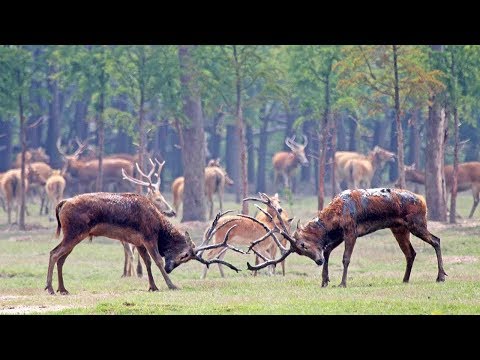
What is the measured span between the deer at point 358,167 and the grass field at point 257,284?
906 centimetres

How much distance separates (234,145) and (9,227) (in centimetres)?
1879

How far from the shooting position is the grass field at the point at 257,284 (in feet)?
54.4

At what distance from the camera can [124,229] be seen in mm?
20594

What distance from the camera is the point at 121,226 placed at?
67.5ft

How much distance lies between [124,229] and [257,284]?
2475 millimetres

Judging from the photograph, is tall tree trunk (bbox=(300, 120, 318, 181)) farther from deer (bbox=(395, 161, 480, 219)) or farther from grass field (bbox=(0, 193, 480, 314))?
grass field (bbox=(0, 193, 480, 314))

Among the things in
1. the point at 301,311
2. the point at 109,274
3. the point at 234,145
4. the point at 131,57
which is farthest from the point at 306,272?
the point at 234,145

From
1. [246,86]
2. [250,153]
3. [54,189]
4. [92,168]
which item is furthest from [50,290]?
[250,153]

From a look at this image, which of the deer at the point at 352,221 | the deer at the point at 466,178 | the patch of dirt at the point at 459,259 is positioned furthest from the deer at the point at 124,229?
the deer at the point at 466,178

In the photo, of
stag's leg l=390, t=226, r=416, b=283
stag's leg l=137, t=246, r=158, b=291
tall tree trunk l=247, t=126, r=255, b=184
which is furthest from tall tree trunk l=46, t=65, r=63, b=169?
stag's leg l=390, t=226, r=416, b=283

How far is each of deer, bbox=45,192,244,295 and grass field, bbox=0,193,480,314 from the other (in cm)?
53

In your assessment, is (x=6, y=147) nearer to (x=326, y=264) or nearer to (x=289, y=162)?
(x=289, y=162)

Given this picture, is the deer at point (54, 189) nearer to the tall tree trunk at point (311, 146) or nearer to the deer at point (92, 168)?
the deer at point (92, 168)
